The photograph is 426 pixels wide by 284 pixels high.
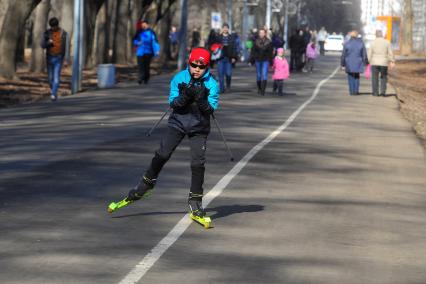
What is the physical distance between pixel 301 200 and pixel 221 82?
73.3ft

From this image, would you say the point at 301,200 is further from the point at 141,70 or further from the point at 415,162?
the point at 141,70

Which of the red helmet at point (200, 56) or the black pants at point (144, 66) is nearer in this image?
the red helmet at point (200, 56)

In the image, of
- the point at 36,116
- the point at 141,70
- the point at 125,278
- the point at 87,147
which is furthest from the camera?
the point at 141,70

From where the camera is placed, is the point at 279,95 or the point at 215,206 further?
the point at 279,95

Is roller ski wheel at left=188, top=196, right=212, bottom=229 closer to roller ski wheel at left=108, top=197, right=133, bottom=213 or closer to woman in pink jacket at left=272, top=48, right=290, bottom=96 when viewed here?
roller ski wheel at left=108, top=197, right=133, bottom=213

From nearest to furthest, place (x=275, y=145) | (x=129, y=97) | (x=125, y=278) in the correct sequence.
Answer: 1. (x=125, y=278)
2. (x=275, y=145)
3. (x=129, y=97)

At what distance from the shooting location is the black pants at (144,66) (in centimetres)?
3912

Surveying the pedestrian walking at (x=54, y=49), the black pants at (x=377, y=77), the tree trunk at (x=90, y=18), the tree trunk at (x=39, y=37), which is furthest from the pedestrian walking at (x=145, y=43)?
the tree trunk at (x=39, y=37)

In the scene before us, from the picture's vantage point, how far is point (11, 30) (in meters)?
37.3

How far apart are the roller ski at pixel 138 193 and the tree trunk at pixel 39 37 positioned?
35095 millimetres

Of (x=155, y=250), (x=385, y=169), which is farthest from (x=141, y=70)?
(x=155, y=250)

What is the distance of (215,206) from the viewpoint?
42.2ft

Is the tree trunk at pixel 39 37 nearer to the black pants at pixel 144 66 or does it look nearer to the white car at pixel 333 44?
the black pants at pixel 144 66

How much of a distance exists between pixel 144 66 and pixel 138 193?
1100 inches
